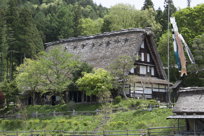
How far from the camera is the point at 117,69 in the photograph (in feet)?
→ 121

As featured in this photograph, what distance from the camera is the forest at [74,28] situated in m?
47.1

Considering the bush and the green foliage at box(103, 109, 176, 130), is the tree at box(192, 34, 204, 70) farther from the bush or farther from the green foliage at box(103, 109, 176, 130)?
the green foliage at box(103, 109, 176, 130)

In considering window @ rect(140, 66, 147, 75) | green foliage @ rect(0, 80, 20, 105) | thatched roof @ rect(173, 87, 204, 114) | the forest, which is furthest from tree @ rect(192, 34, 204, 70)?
green foliage @ rect(0, 80, 20, 105)

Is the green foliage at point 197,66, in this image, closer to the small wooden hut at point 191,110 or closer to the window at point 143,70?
the window at point 143,70

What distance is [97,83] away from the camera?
1390 inches

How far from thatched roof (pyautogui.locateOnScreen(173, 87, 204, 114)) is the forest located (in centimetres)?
1282

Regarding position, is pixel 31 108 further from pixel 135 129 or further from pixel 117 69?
pixel 135 129

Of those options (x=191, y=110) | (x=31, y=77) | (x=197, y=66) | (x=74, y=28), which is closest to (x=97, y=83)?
(x=31, y=77)

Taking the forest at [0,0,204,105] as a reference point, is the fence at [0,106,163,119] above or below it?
below

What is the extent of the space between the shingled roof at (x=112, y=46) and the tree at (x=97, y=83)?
13.2ft

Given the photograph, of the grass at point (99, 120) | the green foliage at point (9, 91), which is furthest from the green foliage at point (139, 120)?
the green foliage at point (9, 91)

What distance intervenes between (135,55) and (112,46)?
4.29 metres

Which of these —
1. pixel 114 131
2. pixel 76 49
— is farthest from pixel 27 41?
pixel 114 131

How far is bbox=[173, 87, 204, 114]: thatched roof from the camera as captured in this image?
24.6 metres
